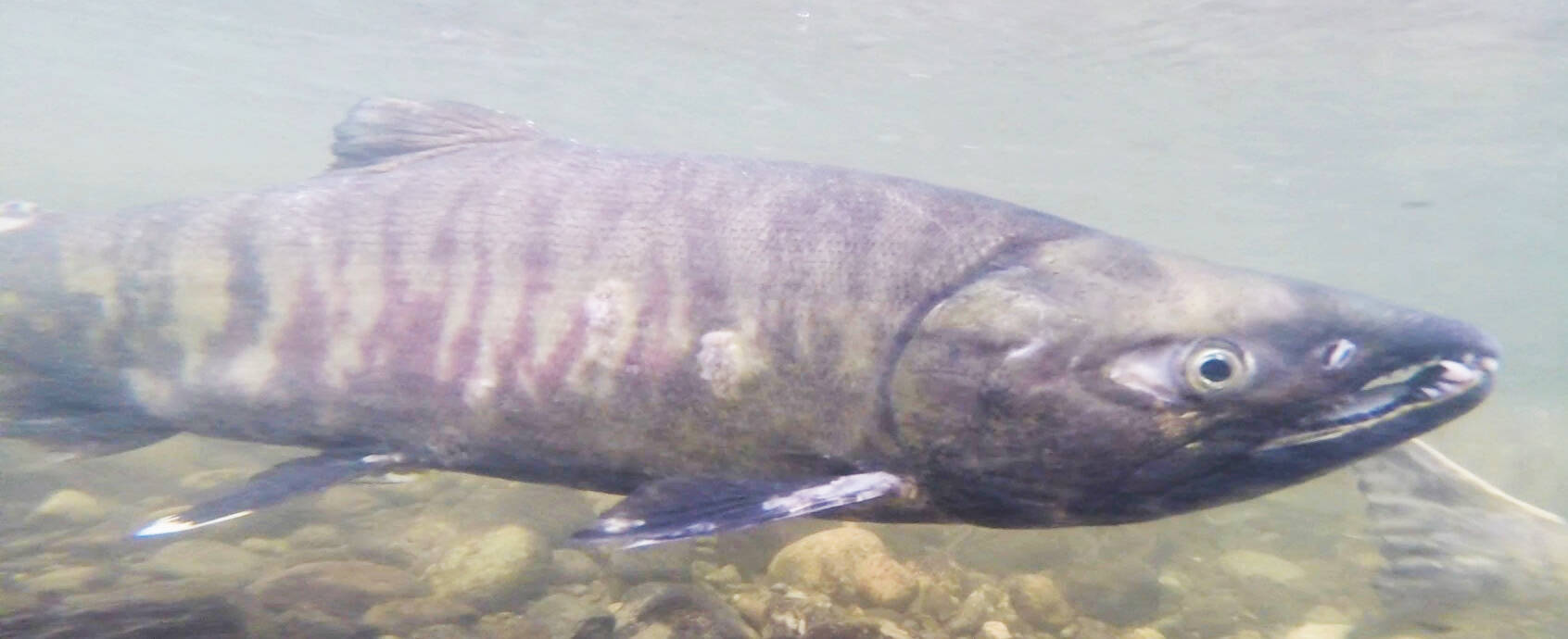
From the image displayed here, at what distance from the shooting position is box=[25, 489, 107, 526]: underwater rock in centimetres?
516

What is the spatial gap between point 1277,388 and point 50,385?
15.7 feet

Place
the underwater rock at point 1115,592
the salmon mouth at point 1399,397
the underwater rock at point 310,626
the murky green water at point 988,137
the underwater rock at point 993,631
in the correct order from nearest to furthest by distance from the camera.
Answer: the salmon mouth at point 1399,397
the underwater rock at point 310,626
the underwater rock at point 993,631
the underwater rock at point 1115,592
the murky green water at point 988,137

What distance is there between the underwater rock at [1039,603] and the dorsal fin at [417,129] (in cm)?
318

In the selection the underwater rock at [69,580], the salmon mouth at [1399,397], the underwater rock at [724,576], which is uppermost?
the salmon mouth at [1399,397]

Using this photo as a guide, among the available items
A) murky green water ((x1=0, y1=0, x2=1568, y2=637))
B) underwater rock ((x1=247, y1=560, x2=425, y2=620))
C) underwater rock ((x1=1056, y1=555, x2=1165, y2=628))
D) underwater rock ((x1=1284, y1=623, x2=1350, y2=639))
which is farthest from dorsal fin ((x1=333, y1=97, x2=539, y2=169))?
underwater rock ((x1=1284, y1=623, x2=1350, y2=639))

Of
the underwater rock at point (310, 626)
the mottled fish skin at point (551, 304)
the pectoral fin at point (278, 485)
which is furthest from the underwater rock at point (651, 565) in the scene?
the pectoral fin at point (278, 485)

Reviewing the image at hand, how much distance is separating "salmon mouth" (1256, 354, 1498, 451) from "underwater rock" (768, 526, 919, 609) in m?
2.23

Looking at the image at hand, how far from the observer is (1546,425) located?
20.7m

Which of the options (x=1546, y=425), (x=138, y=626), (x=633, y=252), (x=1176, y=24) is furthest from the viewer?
(x=1546, y=425)

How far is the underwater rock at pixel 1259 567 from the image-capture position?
237 inches

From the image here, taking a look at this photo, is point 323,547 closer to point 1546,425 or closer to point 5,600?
point 5,600

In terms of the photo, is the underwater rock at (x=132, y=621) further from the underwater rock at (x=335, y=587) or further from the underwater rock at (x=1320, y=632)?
the underwater rock at (x=1320, y=632)

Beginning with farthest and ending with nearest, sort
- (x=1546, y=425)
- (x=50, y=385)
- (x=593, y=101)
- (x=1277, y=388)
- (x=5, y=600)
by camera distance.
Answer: (x=593, y=101) → (x=1546, y=425) → (x=50, y=385) → (x=5, y=600) → (x=1277, y=388)

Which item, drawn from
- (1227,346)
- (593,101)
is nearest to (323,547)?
(1227,346)
